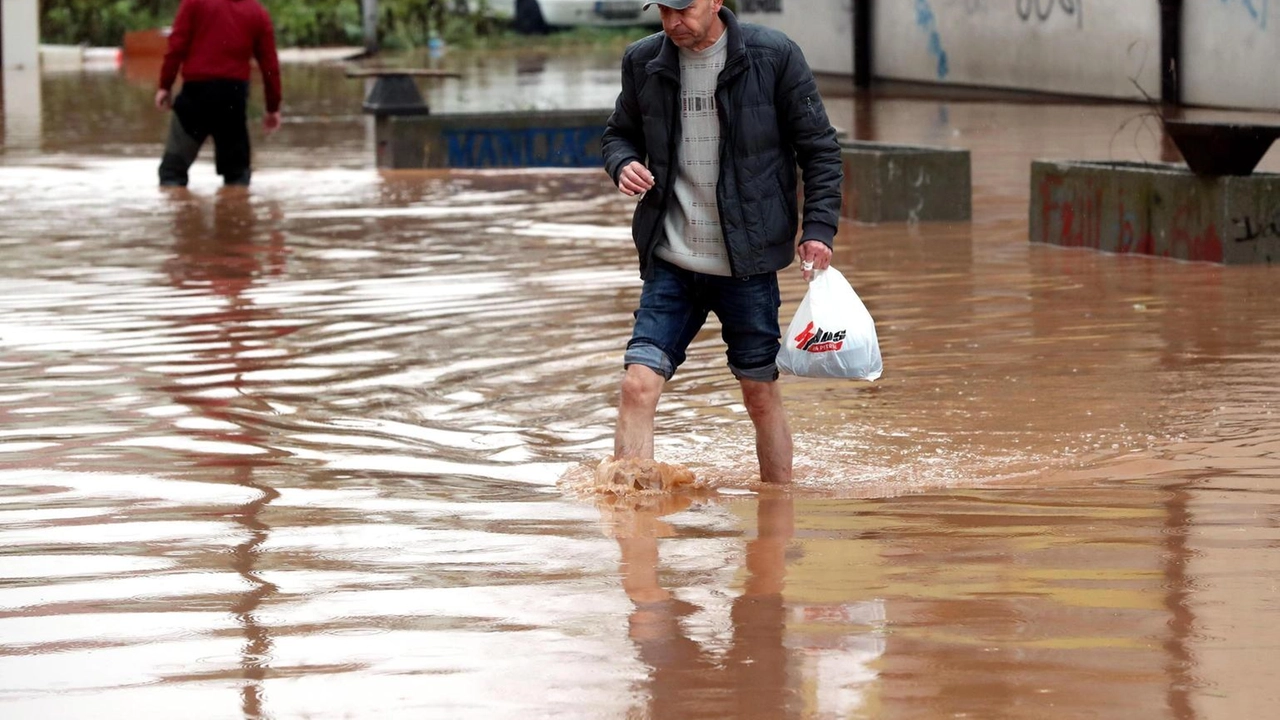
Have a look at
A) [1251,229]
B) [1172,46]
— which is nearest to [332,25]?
A: [1172,46]

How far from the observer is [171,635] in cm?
421

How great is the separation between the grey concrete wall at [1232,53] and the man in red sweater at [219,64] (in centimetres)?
1114

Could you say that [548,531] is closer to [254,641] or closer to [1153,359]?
[254,641]

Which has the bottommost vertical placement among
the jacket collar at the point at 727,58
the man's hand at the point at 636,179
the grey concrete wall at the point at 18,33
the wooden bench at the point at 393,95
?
the man's hand at the point at 636,179

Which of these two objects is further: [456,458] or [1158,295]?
[1158,295]

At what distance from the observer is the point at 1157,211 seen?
11.2m

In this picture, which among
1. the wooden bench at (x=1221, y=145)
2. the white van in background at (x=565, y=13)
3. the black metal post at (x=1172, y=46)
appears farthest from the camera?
the white van in background at (x=565, y=13)

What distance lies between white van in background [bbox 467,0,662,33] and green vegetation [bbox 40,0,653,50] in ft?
0.83

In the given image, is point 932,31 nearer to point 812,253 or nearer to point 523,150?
point 523,150

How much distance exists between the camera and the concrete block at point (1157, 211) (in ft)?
35.1

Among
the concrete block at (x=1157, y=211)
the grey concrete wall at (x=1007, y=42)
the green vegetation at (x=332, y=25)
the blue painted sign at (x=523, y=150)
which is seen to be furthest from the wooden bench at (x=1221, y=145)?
the green vegetation at (x=332, y=25)

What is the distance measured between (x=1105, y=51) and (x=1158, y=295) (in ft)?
52.5

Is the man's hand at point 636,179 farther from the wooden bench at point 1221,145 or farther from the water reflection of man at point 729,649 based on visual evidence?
the wooden bench at point 1221,145

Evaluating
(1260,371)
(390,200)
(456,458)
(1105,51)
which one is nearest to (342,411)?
(456,458)
